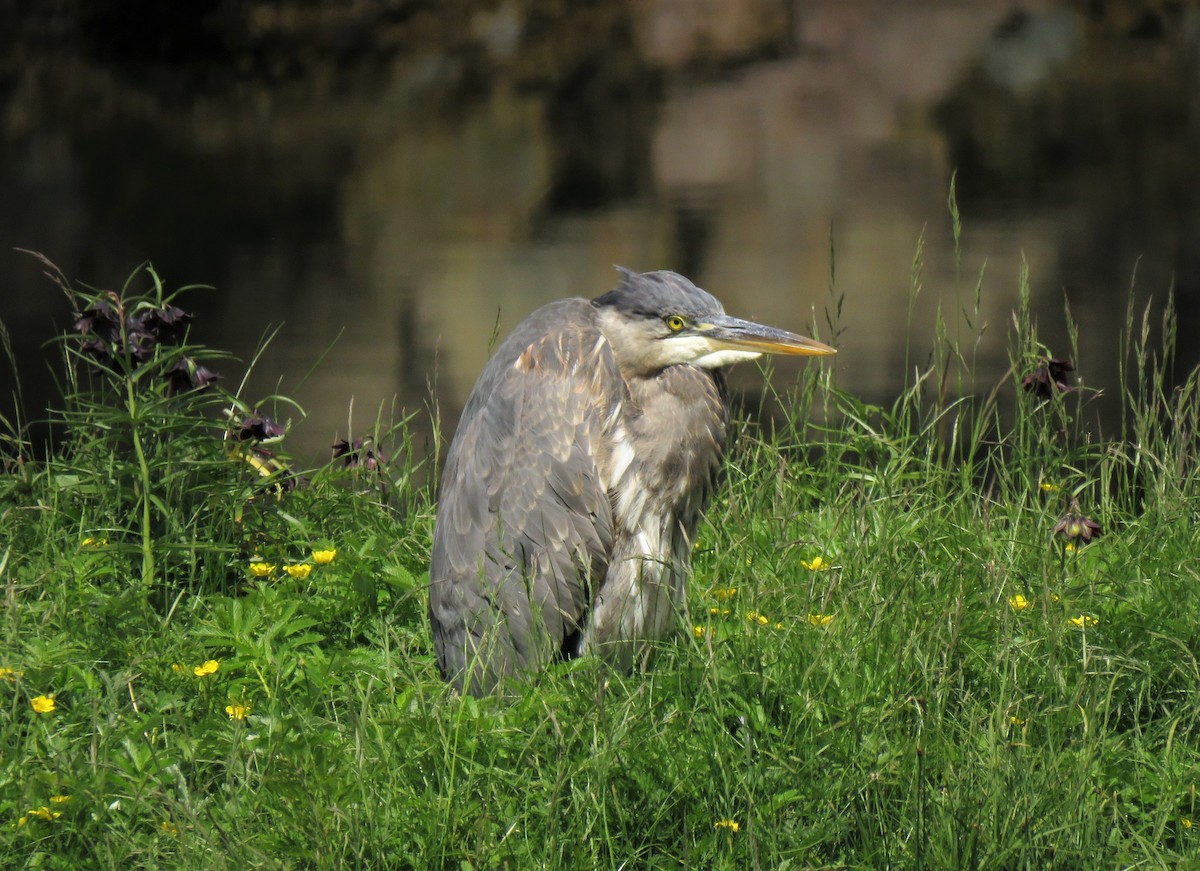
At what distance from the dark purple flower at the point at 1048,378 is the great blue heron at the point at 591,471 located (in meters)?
0.99

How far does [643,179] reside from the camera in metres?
16.6

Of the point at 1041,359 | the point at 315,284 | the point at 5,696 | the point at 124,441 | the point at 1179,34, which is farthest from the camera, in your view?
the point at 1179,34

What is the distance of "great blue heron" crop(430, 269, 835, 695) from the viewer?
289 cm

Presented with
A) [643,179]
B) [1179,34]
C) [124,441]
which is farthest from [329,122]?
[124,441]

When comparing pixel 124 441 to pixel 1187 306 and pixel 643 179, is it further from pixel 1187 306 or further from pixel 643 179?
pixel 643 179

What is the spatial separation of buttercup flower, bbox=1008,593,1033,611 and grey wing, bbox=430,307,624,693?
3.07ft

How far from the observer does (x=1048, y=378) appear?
3520mm

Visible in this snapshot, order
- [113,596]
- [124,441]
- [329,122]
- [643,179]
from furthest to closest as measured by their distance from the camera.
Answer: [329,122] < [643,179] < [124,441] < [113,596]

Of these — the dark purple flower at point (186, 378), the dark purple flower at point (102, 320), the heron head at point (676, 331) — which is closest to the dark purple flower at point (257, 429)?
the dark purple flower at point (186, 378)

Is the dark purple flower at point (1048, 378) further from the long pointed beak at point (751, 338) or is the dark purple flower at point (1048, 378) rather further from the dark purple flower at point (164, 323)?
the dark purple flower at point (164, 323)

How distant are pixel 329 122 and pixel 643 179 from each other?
16.5ft

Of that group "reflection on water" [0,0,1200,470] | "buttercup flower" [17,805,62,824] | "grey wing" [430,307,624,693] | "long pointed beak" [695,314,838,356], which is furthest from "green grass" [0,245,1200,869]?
"reflection on water" [0,0,1200,470]

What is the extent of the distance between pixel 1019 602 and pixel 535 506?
3.70 ft

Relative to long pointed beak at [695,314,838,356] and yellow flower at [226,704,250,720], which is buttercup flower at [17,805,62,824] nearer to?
yellow flower at [226,704,250,720]
